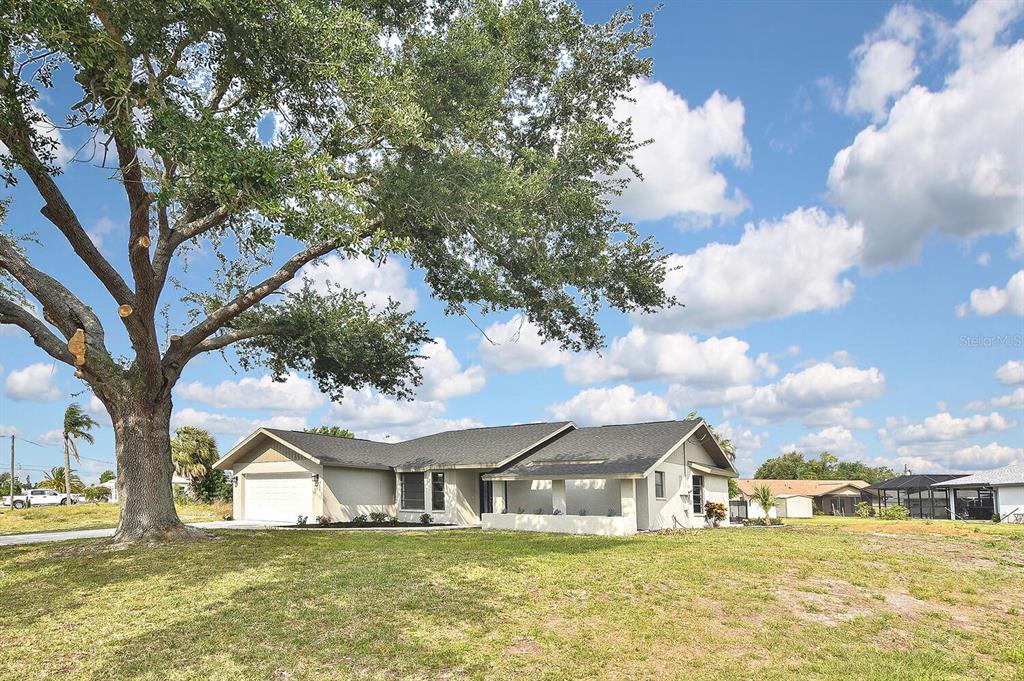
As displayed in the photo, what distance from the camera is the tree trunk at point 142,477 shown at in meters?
17.5

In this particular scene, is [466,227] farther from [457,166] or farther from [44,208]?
[44,208]

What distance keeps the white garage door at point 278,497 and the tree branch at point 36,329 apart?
563 inches

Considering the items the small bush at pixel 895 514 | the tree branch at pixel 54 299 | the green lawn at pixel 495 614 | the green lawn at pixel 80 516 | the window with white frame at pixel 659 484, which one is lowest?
the small bush at pixel 895 514

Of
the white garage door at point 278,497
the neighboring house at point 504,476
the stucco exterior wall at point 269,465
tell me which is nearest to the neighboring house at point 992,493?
the neighboring house at point 504,476

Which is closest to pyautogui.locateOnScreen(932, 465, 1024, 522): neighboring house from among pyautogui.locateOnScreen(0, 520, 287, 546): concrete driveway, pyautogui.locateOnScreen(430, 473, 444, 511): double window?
pyautogui.locateOnScreen(430, 473, 444, 511): double window

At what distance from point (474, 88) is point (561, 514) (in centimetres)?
1583

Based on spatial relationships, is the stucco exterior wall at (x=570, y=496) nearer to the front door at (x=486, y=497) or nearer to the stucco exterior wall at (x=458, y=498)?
the front door at (x=486, y=497)

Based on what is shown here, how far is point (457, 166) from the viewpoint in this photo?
48.9 ft

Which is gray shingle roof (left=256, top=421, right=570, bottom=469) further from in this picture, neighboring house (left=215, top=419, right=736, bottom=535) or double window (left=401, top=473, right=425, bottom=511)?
double window (left=401, top=473, right=425, bottom=511)

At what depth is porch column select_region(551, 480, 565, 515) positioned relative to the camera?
85.2 ft

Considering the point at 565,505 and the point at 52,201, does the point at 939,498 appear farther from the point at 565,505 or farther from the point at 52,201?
the point at 52,201

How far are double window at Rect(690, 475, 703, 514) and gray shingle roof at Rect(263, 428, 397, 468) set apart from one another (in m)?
13.1

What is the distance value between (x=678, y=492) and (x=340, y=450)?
48.6 feet

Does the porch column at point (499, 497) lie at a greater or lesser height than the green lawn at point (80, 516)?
greater
